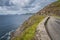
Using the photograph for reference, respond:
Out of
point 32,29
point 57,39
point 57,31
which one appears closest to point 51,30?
point 57,31

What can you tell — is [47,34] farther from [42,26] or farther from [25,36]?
[25,36]

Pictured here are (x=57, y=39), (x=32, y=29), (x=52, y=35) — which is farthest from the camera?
(x=32, y=29)

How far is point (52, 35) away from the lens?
58.2 ft

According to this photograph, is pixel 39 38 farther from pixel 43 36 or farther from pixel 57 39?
pixel 57 39

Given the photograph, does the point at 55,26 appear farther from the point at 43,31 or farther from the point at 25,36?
the point at 25,36

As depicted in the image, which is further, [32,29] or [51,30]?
[32,29]

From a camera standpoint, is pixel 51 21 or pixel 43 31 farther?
pixel 51 21

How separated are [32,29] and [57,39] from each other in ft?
21.1

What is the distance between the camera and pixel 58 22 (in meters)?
20.8

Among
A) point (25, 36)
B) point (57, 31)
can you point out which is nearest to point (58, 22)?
point (57, 31)

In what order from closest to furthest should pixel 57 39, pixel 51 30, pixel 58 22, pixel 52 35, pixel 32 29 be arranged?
pixel 57 39 → pixel 52 35 → pixel 51 30 → pixel 58 22 → pixel 32 29

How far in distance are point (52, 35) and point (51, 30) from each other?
142 cm

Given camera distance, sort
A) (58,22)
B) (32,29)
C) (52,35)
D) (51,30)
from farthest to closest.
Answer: (32,29) → (58,22) → (51,30) → (52,35)

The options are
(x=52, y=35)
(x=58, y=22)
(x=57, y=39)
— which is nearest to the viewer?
(x=57, y=39)
